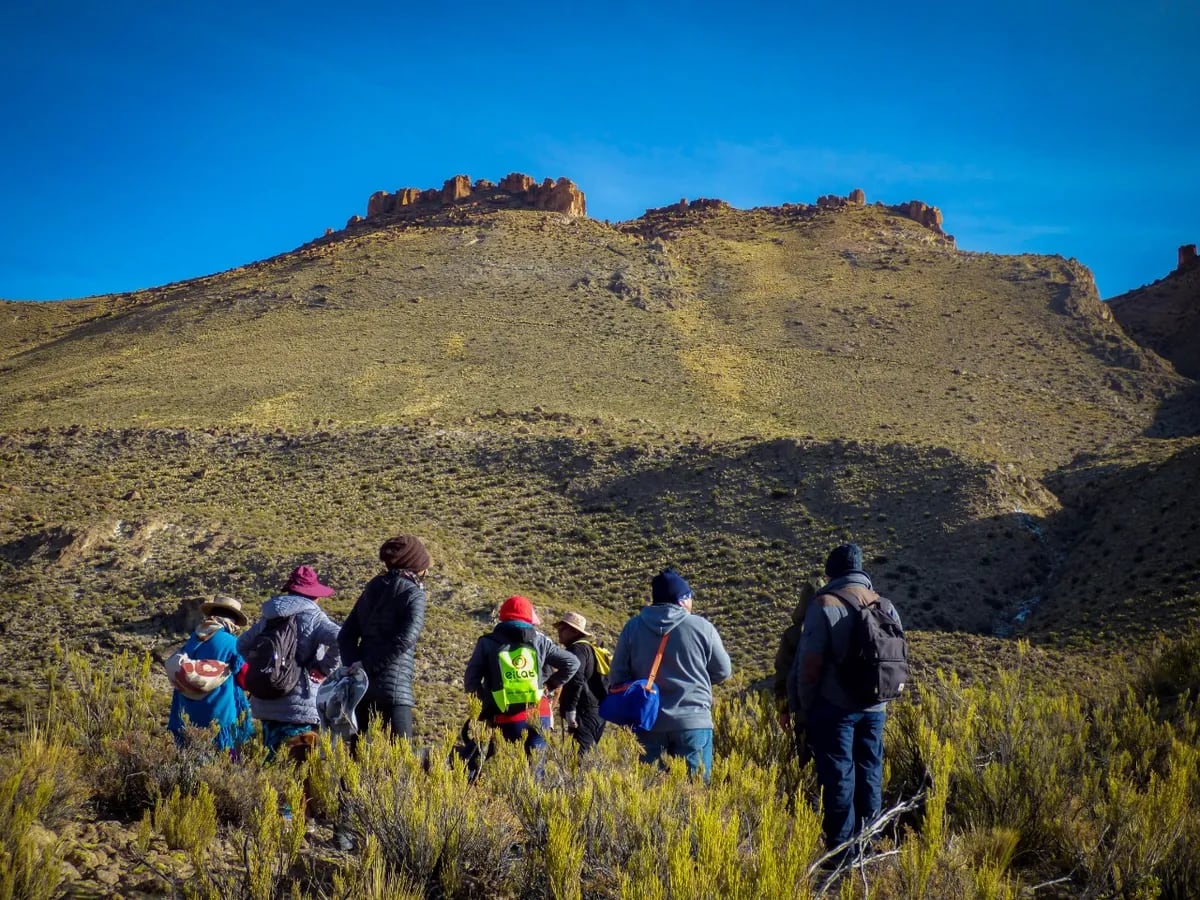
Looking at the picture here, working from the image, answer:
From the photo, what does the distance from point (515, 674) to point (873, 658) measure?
218cm

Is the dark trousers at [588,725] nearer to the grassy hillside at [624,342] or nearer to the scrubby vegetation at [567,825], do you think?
the scrubby vegetation at [567,825]

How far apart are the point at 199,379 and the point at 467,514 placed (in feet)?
80.0

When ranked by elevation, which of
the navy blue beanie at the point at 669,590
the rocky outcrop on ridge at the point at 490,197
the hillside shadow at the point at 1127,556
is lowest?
the hillside shadow at the point at 1127,556

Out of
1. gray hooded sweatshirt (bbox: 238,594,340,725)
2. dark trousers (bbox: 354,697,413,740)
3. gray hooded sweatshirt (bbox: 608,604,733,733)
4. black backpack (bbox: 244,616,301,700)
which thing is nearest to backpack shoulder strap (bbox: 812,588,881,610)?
gray hooded sweatshirt (bbox: 608,604,733,733)

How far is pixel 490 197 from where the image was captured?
293 ft

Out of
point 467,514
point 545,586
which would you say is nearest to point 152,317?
point 467,514

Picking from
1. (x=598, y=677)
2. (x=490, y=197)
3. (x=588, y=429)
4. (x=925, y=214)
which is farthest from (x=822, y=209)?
(x=598, y=677)

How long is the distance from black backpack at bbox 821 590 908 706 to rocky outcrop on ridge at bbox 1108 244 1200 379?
66274 mm

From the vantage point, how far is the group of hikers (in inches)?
187

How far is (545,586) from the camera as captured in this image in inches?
953

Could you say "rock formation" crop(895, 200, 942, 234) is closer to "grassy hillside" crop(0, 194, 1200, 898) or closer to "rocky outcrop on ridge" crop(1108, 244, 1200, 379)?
"grassy hillside" crop(0, 194, 1200, 898)

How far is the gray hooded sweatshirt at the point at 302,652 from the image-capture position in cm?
518

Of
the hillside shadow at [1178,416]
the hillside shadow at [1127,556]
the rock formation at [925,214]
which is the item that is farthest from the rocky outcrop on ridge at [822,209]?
the hillside shadow at [1127,556]

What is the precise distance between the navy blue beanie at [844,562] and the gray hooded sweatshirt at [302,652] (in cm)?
308
